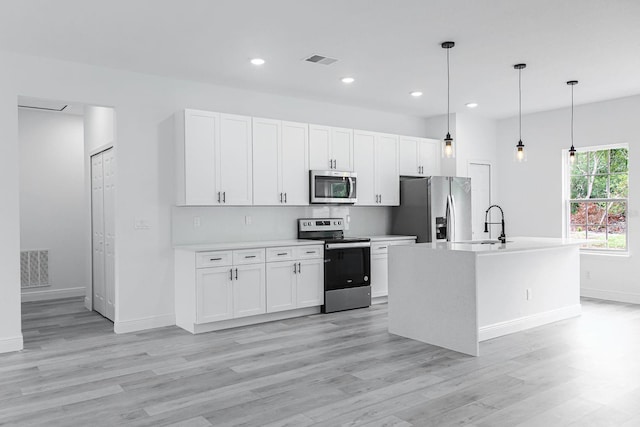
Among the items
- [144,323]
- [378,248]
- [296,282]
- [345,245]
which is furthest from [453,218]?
[144,323]

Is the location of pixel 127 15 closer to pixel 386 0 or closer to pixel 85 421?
pixel 386 0

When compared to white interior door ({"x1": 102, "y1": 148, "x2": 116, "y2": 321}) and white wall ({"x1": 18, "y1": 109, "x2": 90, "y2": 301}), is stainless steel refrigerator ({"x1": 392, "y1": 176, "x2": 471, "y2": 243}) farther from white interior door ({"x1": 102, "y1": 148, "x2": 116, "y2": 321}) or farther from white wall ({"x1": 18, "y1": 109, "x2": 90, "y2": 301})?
white wall ({"x1": 18, "y1": 109, "x2": 90, "y2": 301})

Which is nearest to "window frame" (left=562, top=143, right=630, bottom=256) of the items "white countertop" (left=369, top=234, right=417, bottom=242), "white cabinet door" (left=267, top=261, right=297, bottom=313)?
"white countertop" (left=369, top=234, right=417, bottom=242)

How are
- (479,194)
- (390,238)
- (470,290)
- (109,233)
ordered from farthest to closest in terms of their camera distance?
(479,194) → (390,238) → (109,233) → (470,290)

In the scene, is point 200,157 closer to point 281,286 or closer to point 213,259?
point 213,259

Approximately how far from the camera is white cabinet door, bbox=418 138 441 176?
7.51 m

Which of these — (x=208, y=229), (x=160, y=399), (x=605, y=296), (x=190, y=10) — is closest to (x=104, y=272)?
(x=208, y=229)

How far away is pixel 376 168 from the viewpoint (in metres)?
6.92

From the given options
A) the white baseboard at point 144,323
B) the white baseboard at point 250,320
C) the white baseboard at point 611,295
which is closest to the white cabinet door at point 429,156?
the white baseboard at point 611,295

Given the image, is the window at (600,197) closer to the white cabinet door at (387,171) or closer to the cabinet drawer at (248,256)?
the white cabinet door at (387,171)

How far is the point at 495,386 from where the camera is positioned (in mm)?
3459

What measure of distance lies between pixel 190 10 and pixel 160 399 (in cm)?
275

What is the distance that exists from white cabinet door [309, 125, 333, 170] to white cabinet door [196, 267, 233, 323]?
1.87m

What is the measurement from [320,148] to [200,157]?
5.47ft
